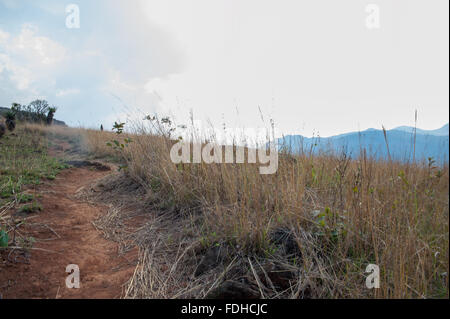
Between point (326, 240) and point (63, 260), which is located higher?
point (326, 240)

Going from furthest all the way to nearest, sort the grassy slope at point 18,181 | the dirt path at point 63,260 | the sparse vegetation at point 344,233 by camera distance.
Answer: the grassy slope at point 18,181 < the dirt path at point 63,260 < the sparse vegetation at point 344,233

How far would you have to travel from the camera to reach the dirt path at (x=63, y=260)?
1333 mm

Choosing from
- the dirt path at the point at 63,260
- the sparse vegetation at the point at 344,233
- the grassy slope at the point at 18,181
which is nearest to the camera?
the sparse vegetation at the point at 344,233

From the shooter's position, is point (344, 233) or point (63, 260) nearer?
point (344, 233)

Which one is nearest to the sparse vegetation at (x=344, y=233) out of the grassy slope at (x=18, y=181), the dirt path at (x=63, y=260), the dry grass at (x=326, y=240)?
the dry grass at (x=326, y=240)

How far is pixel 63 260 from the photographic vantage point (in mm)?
1625

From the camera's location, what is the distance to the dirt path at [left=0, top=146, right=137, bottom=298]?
133 cm

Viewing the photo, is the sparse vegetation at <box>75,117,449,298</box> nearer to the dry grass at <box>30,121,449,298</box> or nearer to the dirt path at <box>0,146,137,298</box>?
the dry grass at <box>30,121,449,298</box>

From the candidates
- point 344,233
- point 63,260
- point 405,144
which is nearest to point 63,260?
point 63,260

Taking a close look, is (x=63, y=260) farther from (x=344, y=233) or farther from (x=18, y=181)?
(x=18, y=181)

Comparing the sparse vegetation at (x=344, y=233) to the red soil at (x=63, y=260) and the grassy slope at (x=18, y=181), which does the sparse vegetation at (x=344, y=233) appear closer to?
the red soil at (x=63, y=260)

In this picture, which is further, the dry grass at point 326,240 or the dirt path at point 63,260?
the dirt path at point 63,260

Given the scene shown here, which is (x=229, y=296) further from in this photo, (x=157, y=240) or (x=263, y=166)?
(x=263, y=166)

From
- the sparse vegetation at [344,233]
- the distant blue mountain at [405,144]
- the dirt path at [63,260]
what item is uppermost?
the distant blue mountain at [405,144]
